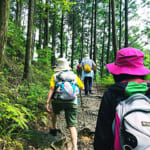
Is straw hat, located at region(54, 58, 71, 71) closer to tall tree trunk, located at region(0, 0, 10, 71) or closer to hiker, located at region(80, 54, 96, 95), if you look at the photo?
tall tree trunk, located at region(0, 0, 10, 71)

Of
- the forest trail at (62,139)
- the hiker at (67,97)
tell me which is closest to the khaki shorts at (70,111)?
the hiker at (67,97)

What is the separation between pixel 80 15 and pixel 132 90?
28.9m

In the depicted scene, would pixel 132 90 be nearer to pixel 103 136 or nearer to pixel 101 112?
pixel 101 112

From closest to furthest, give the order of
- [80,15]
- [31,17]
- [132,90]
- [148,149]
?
[148,149]
[132,90]
[31,17]
[80,15]

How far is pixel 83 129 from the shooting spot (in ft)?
14.3

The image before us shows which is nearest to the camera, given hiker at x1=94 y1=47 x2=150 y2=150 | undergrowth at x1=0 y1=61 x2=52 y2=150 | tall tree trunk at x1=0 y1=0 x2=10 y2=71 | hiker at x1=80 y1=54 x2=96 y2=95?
hiker at x1=94 y1=47 x2=150 y2=150

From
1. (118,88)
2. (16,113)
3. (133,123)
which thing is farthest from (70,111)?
(133,123)

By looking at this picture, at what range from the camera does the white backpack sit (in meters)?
1.10

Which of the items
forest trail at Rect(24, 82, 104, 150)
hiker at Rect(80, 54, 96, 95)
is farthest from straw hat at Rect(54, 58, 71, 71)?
hiker at Rect(80, 54, 96, 95)

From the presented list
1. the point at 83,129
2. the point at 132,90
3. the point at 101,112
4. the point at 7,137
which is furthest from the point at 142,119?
the point at 83,129

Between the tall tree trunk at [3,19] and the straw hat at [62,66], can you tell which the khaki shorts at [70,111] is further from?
the tall tree trunk at [3,19]

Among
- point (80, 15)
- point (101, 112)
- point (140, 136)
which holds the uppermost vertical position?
point (80, 15)

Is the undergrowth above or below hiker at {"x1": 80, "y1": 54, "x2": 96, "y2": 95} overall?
below

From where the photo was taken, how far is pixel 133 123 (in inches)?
45.0
